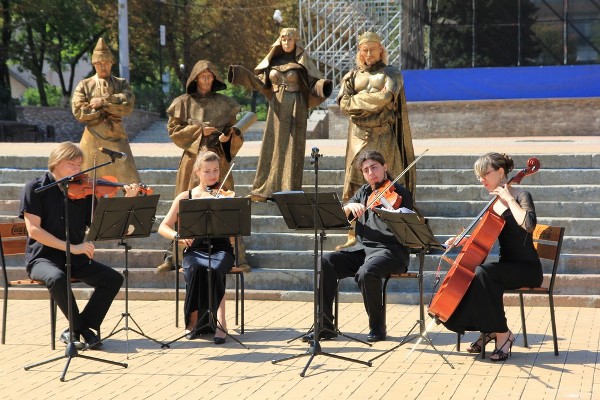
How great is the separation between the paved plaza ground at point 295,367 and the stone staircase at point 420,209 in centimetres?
106

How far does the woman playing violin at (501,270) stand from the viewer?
8195 mm

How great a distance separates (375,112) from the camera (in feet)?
37.5

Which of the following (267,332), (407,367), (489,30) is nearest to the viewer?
(407,367)

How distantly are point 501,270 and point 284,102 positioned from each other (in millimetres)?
4510

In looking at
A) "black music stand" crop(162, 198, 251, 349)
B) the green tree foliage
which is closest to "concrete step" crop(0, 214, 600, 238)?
→ "black music stand" crop(162, 198, 251, 349)

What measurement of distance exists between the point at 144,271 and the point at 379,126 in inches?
114

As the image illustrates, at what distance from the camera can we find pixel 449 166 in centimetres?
1359

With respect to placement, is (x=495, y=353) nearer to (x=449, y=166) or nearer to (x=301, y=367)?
(x=301, y=367)

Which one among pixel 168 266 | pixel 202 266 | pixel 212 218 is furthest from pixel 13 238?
pixel 168 266

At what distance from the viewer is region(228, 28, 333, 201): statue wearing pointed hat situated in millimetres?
12117

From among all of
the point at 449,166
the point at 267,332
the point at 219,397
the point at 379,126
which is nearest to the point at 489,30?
the point at 449,166

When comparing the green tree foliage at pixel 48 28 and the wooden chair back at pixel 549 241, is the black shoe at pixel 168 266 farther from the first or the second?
the green tree foliage at pixel 48 28

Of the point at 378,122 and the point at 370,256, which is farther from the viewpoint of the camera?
the point at 378,122

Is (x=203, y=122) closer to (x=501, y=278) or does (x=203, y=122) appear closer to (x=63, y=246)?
(x=63, y=246)
